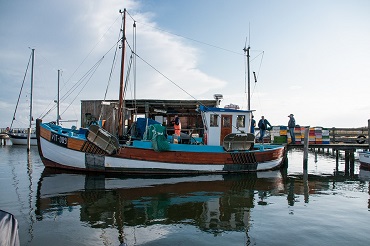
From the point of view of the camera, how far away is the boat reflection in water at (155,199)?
641 centimetres

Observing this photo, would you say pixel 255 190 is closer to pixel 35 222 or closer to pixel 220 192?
pixel 220 192

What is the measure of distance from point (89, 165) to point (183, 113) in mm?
13192

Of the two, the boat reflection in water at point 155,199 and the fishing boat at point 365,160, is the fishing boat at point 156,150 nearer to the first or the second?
the boat reflection in water at point 155,199

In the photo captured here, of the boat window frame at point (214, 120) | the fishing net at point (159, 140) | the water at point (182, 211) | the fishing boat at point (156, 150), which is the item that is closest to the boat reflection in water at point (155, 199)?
the water at point (182, 211)

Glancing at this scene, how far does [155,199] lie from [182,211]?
1.55m

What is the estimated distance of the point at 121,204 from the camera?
305 inches

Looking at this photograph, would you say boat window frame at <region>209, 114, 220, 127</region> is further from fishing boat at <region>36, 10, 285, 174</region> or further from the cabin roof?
the cabin roof

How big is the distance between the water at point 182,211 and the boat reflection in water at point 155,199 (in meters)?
0.03

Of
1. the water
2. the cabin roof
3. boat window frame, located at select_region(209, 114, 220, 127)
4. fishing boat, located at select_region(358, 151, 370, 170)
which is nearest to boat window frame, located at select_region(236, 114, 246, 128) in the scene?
boat window frame, located at select_region(209, 114, 220, 127)

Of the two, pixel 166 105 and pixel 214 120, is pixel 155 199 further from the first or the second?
pixel 166 105

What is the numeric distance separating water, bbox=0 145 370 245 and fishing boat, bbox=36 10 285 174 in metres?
0.95

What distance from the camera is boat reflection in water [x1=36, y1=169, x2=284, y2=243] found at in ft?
21.0

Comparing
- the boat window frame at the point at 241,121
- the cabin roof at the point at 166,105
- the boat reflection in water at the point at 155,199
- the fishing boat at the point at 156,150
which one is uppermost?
the cabin roof at the point at 166,105

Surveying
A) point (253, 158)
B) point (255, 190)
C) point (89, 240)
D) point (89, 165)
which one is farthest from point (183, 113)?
point (89, 240)
